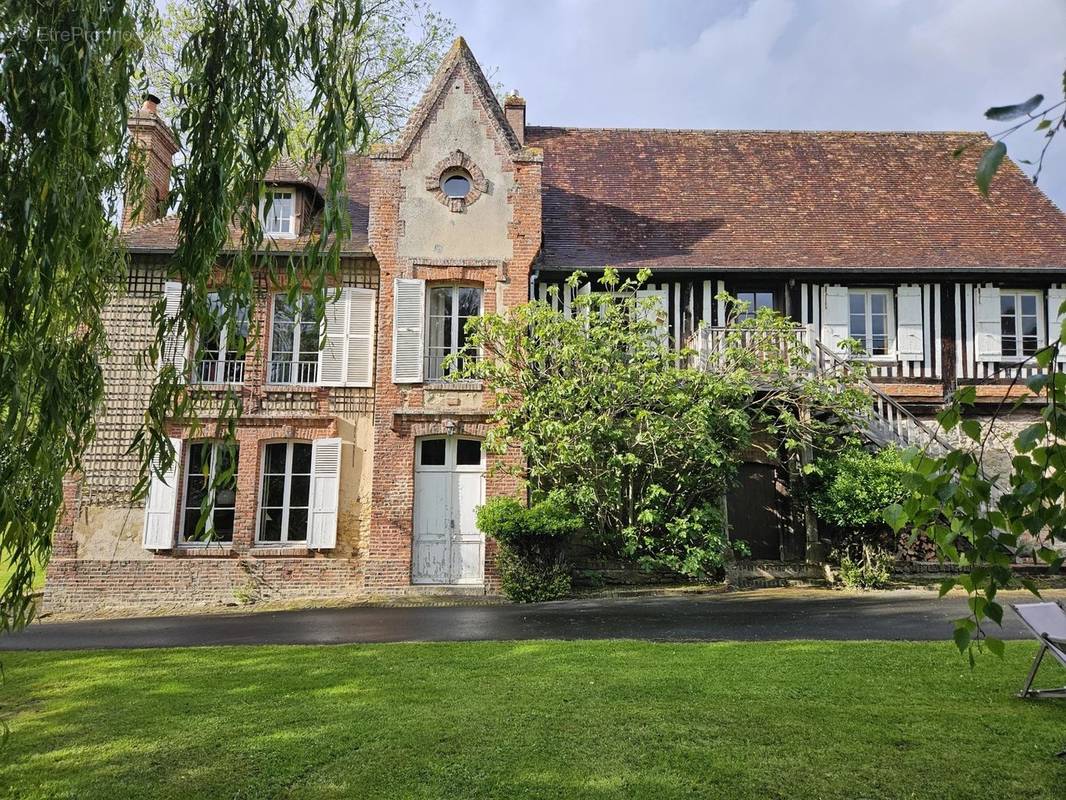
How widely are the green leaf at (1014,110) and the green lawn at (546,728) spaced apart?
11.1 feet

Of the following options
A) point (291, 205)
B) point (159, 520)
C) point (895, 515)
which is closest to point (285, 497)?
point (159, 520)

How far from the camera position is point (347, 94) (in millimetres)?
4309

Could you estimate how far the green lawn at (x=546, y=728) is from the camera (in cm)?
411

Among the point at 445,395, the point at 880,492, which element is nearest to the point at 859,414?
the point at 880,492

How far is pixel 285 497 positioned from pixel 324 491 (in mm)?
685

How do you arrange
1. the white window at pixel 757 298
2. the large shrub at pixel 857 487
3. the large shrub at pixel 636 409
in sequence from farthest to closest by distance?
the white window at pixel 757 298 → the large shrub at pixel 857 487 → the large shrub at pixel 636 409

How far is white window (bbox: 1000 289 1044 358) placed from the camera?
13.5 m

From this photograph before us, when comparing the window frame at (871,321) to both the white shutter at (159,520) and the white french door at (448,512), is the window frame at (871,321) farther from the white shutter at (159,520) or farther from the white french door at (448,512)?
the white shutter at (159,520)

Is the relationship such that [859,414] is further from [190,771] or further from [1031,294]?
[190,771]

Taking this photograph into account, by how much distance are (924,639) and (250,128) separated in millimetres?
7186

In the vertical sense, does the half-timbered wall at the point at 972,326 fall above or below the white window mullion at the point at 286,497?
above

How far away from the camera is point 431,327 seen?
12.9m

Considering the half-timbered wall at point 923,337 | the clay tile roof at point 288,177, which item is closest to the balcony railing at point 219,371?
the clay tile roof at point 288,177

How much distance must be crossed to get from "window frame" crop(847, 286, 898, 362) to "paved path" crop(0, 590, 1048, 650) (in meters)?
4.31
